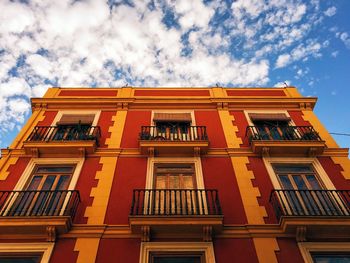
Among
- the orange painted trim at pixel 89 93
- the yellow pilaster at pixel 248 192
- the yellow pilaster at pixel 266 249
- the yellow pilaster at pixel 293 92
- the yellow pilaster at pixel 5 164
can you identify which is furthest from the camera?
the orange painted trim at pixel 89 93

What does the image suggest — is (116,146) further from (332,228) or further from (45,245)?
(332,228)

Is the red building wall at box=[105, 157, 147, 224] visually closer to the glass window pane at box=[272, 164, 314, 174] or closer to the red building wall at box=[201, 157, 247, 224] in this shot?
the red building wall at box=[201, 157, 247, 224]

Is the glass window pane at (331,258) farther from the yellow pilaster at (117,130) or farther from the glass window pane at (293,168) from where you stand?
the yellow pilaster at (117,130)

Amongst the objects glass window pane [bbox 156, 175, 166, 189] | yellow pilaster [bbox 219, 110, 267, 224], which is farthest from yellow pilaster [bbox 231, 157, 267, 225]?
glass window pane [bbox 156, 175, 166, 189]

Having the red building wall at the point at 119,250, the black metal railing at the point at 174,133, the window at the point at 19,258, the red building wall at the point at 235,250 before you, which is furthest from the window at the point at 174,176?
the window at the point at 19,258

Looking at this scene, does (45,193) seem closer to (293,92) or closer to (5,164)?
(5,164)

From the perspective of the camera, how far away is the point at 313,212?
336 inches

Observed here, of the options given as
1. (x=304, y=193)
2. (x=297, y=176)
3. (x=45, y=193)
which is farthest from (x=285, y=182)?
(x=45, y=193)

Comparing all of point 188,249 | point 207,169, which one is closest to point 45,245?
point 188,249

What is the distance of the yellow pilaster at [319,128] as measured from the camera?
1145 cm

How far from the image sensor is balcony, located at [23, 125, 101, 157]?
1073 centimetres

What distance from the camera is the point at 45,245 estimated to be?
7695mm

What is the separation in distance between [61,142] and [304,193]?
27.9 feet

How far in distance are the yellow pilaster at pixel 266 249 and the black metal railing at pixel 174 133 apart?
439 cm
